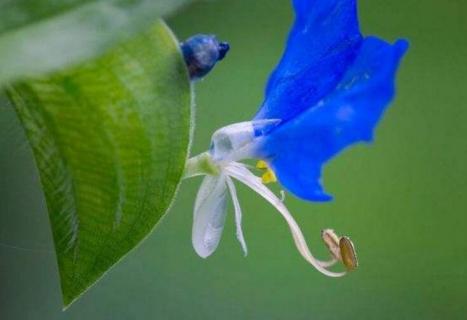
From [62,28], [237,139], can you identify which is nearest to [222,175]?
[237,139]

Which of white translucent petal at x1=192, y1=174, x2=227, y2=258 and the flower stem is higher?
the flower stem

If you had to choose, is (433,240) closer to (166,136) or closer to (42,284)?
(42,284)

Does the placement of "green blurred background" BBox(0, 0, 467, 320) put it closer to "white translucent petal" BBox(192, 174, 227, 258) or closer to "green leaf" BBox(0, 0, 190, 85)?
"white translucent petal" BBox(192, 174, 227, 258)

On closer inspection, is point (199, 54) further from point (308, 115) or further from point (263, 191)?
point (263, 191)

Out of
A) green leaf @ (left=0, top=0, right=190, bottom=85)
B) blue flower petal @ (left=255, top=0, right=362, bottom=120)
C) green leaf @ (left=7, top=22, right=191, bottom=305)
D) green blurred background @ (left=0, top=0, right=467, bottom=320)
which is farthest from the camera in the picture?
green blurred background @ (left=0, top=0, right=467, bottom=320)

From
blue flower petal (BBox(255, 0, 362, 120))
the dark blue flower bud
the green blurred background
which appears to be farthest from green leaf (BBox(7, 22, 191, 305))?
the green blurred background

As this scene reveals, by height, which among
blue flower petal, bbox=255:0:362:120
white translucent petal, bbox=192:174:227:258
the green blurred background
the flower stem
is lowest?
the green blurred background
